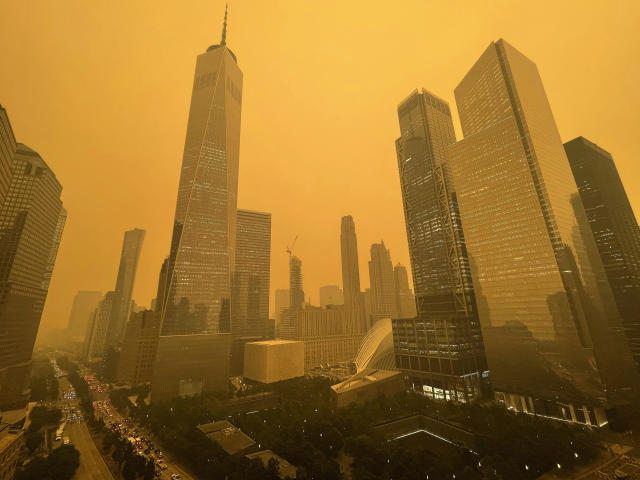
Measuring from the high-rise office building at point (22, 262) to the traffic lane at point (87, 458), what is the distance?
33757 mm

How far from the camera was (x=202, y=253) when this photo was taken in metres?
116

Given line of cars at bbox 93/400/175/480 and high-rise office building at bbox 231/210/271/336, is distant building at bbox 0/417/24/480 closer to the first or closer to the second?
line of cars at bbox 93/400/175/480

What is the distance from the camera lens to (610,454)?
51250mm

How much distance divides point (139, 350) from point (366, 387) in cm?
10942

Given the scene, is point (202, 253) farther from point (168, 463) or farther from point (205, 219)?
point (168, 463)

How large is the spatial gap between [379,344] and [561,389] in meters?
60.8

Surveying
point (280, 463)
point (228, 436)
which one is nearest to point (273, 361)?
point (228, 436)

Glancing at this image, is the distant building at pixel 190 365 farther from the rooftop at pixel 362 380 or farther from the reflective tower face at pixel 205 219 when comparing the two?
the rooftop at pixel 362 380

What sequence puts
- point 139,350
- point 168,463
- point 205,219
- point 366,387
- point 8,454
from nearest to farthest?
point 8,454, point 168,463, point 366,387, point 205,219, point 139,350

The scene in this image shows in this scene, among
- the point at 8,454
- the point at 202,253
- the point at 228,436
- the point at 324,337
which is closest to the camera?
the point at 8,454

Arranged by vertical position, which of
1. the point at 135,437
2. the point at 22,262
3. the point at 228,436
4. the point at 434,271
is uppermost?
the point at 22,262

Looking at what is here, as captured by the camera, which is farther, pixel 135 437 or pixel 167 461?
pixel 135 437

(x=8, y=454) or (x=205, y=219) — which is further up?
(x=205, y=219)

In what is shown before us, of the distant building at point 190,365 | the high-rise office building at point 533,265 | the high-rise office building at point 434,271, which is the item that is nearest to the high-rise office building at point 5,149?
the distant building at point 190,365
